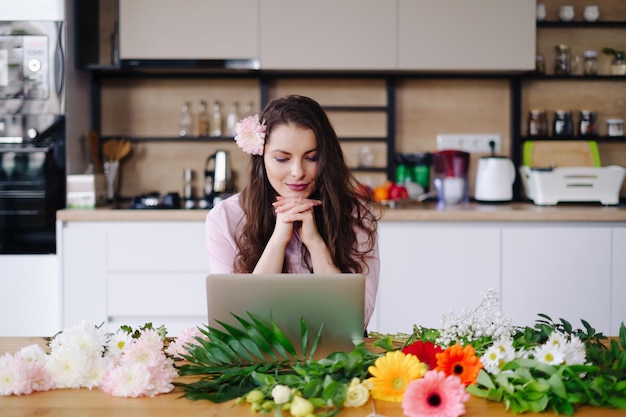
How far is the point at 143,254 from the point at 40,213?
1.69 feet

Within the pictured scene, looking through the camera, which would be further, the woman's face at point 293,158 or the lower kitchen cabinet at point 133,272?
the lower kitchen cabinet at point 133,272

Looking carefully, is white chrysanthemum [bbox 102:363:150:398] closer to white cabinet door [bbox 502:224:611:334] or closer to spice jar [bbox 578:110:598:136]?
white cabinet door [bbox 502:224:611:334]

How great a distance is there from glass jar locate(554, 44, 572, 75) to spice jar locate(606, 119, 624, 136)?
345 millimetres

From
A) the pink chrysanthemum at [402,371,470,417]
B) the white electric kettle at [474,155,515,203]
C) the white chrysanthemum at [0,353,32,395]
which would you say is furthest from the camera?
the white electric kettle at [474,155,515,203]

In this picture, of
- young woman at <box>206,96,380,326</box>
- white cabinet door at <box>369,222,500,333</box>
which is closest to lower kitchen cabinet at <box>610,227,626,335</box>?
white cabinet door at <box>369,222,500,333</box>

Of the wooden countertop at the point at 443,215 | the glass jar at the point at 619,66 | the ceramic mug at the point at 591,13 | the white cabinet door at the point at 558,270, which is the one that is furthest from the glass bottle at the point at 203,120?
the glass jar at the point at 619,66

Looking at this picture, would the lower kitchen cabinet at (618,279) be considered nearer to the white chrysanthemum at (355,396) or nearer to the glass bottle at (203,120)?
the glass bottle at (203,120)

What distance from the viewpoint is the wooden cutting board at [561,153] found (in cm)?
379

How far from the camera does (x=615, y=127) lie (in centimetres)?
383

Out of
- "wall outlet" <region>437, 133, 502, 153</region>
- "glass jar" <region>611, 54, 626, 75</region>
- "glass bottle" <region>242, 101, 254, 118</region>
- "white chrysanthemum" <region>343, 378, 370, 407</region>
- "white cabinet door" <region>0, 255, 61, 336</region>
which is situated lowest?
"white cabinet door" <region>0, 255, 61, 336</region>

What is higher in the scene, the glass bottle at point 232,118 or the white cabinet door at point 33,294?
the glass bottle at point 232,118

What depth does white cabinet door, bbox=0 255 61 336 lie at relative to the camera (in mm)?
3273

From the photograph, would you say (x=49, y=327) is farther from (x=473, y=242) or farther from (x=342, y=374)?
(x=342, y=374)

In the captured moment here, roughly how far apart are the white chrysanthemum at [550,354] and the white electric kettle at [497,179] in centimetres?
243
